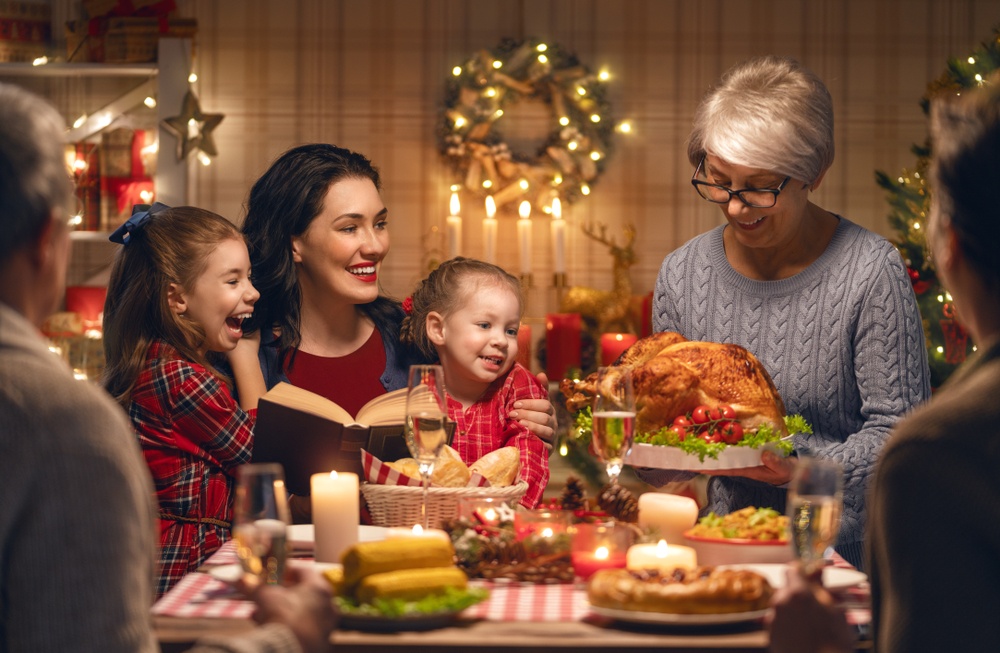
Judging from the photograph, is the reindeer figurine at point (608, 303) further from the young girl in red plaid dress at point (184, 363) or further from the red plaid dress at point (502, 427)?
the young girl in red plaid dress at point (184, 363)

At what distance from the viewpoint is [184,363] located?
2.39 metres

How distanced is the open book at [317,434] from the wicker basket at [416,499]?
94 millimetres

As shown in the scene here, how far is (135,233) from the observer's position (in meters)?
2.70

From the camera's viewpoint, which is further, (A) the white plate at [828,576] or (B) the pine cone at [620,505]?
(B) the pine cone at [620,505]

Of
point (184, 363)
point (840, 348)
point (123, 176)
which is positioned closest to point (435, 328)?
point (184, 363)

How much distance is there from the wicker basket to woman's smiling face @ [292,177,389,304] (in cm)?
80

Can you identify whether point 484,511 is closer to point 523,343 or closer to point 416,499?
point 416,499

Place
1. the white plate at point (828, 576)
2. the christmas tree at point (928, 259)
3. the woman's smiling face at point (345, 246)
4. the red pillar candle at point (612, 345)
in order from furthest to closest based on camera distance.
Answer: the christmas tree at point (928, 259) < the red pillar candle at point (612, 345) < the woman's smiling face at point (345, 246) < the white plate at point (828, 576)

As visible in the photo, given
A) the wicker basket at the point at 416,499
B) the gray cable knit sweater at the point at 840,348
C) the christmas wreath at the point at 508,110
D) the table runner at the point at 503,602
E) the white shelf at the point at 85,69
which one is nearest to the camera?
the table runner at the point at 503,602

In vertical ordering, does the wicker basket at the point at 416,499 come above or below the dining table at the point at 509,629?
above

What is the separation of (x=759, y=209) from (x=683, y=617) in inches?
45.7

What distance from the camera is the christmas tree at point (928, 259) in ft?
12.7

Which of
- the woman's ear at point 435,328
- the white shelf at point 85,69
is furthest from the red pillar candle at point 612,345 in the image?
the white shelf at point 85,69

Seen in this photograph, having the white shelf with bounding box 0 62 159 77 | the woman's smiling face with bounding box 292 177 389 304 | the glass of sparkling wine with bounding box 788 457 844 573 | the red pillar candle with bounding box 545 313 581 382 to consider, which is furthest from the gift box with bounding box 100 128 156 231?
the glass of sparkling wine with bounding box 788 457 844 573
